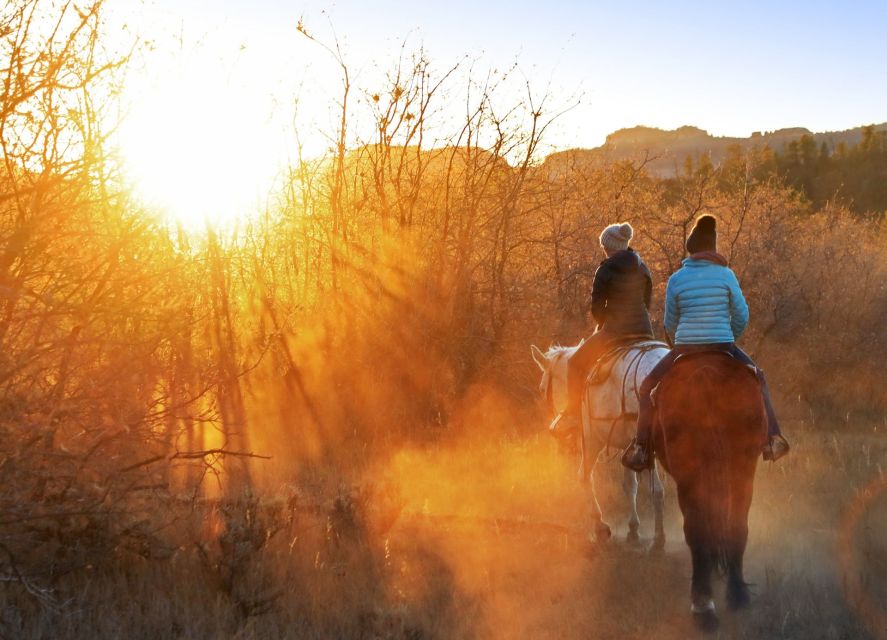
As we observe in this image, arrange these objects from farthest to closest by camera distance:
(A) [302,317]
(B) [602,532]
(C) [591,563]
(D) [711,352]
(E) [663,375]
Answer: (A) [302,317], (B) [602,532], (C) [591,563], (E) [663,375], (D) [711,352]

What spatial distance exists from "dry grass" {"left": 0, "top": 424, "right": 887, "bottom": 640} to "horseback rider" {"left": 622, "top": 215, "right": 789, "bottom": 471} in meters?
1.09

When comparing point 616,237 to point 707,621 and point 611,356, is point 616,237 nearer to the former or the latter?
point 611,356

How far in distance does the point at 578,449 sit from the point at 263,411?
5.75 metres

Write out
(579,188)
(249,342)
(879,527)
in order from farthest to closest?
1. (579,188)
2. (249,342)
3. (879,527)

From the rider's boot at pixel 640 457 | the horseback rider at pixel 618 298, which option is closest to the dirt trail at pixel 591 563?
the rider's boot at pixel 640 457

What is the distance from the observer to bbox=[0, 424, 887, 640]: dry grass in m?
5.73

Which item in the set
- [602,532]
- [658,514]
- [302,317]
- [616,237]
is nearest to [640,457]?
[658,514]

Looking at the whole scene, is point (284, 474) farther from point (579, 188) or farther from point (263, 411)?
point (579, 188)

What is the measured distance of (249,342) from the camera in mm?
13320

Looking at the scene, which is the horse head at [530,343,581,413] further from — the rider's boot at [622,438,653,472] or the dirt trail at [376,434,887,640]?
the rider's boot at [622,438,653,472]

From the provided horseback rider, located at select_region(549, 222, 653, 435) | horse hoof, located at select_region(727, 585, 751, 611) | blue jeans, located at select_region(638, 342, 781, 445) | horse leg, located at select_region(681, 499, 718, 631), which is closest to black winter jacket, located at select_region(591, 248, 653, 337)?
horseback rider, located at select_region(549, 222, 653, 435)

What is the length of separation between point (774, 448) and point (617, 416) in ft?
6.01

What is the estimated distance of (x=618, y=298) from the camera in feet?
27.0

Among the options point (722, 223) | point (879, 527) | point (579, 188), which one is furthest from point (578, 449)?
point (722, 223)
